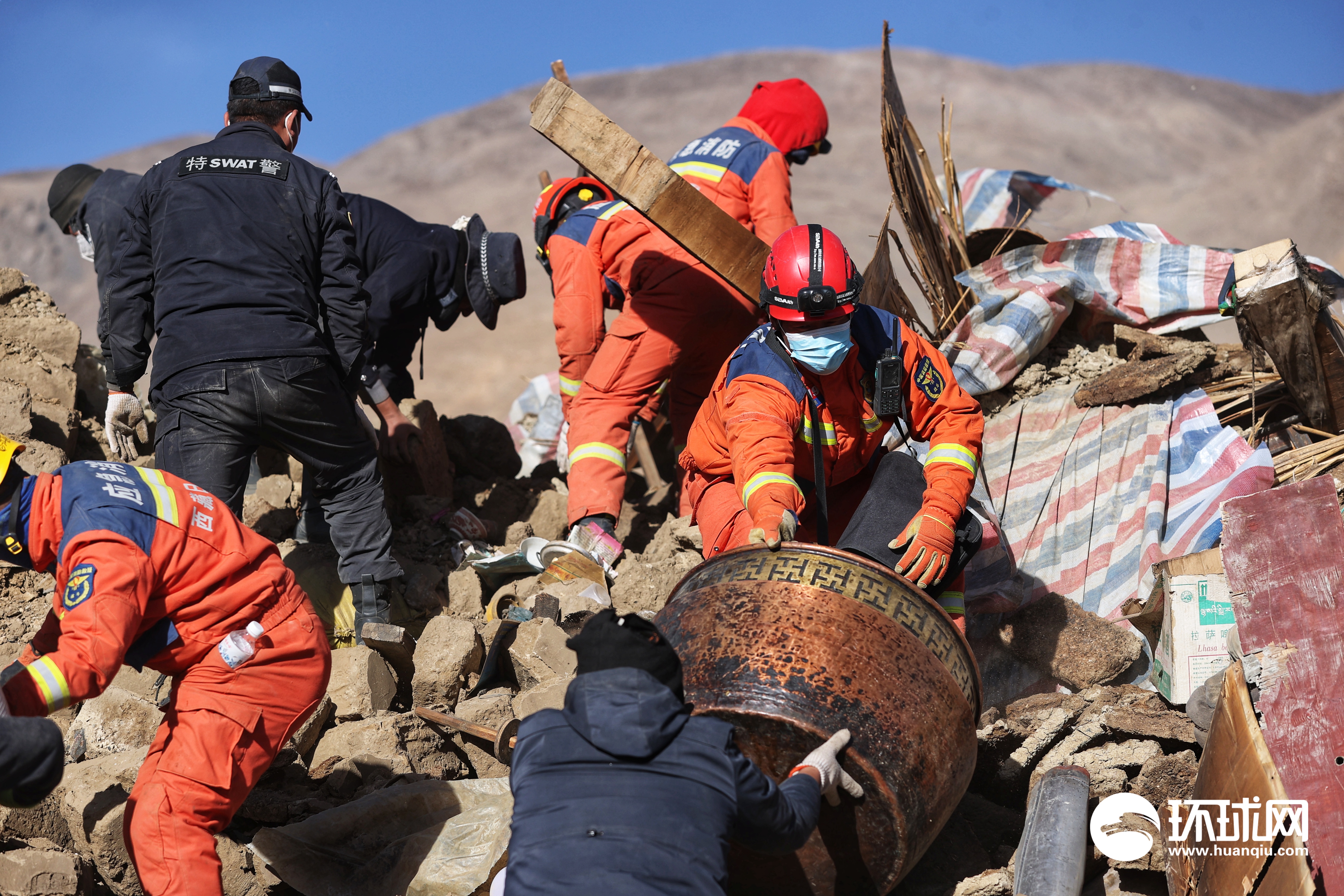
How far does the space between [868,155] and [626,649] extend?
105ft

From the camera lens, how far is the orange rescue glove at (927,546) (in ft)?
10.5

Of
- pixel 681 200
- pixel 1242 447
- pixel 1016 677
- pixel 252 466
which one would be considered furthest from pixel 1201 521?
pixel 252 466

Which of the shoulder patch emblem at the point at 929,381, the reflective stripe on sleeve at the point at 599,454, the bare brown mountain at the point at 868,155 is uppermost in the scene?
the bare brown mountain at the point at 868,155

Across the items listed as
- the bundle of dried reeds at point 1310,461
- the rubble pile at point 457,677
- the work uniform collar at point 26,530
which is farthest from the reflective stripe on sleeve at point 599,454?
the bundle of dried reeds at point 1310,461

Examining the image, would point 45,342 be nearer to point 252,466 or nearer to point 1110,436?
point 252,466

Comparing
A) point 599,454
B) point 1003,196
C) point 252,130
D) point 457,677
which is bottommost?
point 457,677

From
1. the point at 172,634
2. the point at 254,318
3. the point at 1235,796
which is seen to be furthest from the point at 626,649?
the point at 254,318

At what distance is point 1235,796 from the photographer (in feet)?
9.18

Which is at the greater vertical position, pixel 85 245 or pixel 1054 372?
pixel 85 245

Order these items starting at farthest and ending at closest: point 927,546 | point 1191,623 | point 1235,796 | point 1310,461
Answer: point 1310,461 < point 1191,623 < point 927,546 < point 1235,796

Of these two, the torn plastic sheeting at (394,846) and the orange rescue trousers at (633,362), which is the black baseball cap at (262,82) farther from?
the torn plastic sheeting at (394,846)

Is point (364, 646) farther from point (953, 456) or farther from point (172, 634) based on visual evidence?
point (953, 456)

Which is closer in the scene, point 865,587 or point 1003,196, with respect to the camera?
point 865,587

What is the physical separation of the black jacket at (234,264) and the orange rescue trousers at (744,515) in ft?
5.00
